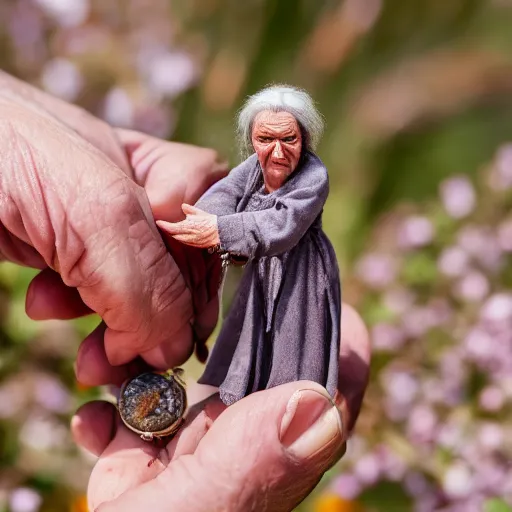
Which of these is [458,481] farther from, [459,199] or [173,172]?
[173,172]

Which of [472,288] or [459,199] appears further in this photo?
[459,199]

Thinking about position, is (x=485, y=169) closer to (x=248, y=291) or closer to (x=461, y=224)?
(x=461, y=224)

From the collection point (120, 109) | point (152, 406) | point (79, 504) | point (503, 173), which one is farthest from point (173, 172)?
point (503, 173)

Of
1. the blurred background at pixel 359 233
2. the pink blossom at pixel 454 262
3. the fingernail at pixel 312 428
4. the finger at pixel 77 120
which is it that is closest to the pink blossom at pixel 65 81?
the blurred background at pixel 359 233

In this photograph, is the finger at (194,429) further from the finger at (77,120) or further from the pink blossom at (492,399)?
the pink blossom at (492,399)

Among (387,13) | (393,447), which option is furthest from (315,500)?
(387,13)

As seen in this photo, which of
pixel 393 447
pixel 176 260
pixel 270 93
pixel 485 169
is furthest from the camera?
pixel 485 169
